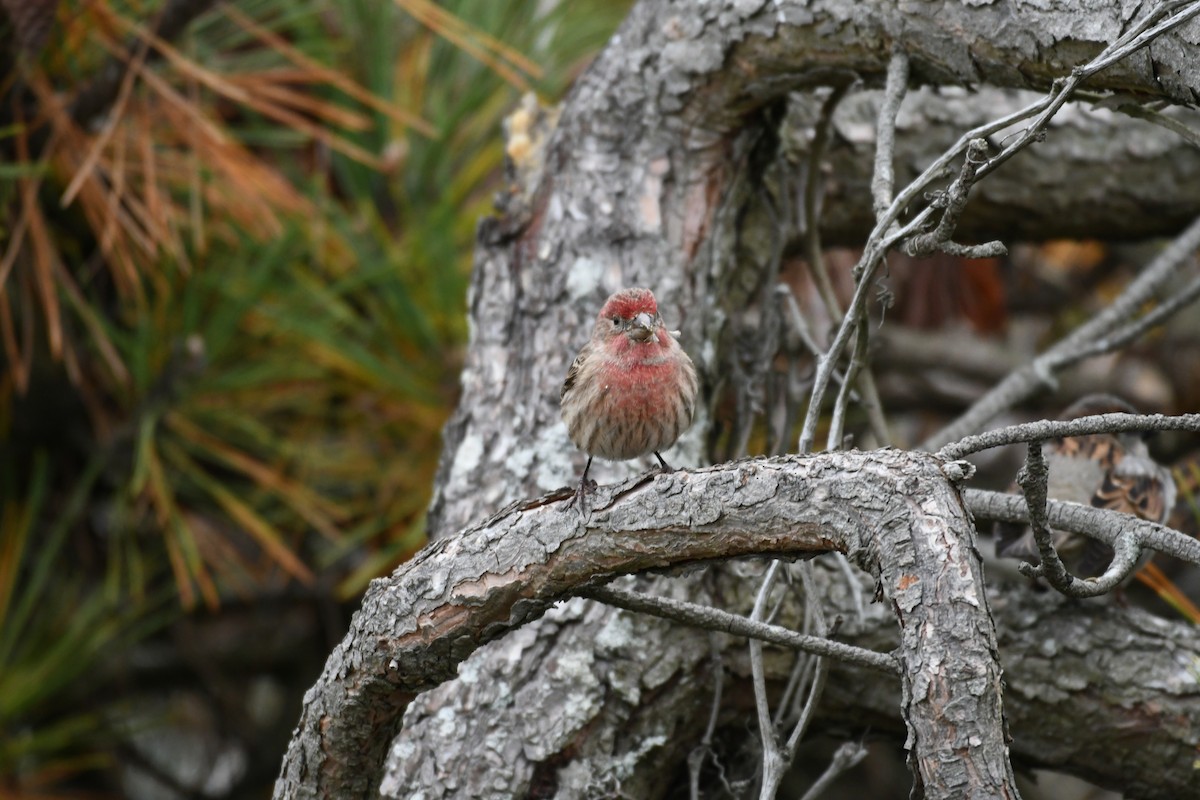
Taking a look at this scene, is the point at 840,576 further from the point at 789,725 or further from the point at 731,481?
the point at 731,481

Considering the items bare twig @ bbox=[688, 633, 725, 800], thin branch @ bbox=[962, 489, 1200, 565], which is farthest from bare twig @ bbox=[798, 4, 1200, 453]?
bare twig @ bbox=[688, 633, 725, 800]

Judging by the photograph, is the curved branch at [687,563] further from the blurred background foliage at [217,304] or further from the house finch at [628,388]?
the blurred background foliage at [217,304]

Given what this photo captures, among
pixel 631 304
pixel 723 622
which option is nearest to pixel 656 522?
pixel 723 622

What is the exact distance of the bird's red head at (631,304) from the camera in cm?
334

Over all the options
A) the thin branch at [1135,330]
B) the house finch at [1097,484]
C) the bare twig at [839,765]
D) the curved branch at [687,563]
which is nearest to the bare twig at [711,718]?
the bare twig at [839,765]

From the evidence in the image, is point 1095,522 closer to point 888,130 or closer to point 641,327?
point 888,130

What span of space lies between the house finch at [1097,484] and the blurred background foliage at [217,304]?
1.99 m

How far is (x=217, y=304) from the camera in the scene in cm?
460

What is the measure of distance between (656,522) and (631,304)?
1025 mm

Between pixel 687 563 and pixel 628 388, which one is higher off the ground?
pixel 628 388

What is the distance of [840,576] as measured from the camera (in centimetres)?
353

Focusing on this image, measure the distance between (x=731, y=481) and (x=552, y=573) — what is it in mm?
419

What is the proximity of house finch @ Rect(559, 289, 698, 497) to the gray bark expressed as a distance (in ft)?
0.68

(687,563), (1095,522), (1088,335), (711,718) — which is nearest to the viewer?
(687,563)
